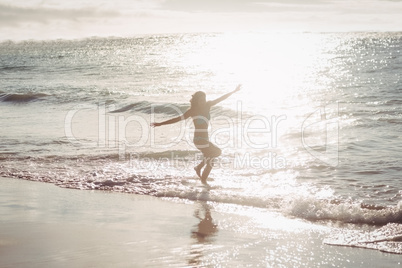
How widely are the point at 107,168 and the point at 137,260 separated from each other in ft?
20.3

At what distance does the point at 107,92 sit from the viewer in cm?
2962

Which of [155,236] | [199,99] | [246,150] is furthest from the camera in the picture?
[246,150]

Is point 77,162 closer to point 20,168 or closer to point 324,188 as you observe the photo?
point 20,168

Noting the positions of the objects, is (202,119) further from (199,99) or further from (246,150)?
(246,150)

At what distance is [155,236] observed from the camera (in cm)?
722

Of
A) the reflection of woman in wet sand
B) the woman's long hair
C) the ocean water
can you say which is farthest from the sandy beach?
the woman's long hair

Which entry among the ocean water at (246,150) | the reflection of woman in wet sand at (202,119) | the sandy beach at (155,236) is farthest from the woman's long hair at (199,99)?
the sandy beach at (155,236)

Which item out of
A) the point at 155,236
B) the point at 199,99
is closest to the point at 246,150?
the point at 199,99

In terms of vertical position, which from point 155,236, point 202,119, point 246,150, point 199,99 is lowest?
point 155,236

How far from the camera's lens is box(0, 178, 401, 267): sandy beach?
20.8ft

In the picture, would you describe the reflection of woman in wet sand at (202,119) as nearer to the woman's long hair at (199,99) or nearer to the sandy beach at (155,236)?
the woman's long hair at (199,99)

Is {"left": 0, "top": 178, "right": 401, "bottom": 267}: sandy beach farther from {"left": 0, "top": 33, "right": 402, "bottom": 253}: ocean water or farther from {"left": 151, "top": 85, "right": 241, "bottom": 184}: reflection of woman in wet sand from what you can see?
{"left": 151, "top": 85, "right": 241, "bottom": 184}: reflection of woman in wet sand

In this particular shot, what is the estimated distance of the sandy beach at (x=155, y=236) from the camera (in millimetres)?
6352

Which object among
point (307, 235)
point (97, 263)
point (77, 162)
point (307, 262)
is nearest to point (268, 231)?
point (307, 235)
